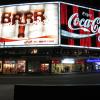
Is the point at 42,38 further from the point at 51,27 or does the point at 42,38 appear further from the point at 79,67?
the point at 79,67

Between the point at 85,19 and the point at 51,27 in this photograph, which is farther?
the point at 85,19

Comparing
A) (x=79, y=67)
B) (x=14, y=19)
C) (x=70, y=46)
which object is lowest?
(x=79, y=67)

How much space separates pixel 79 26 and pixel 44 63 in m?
12.7

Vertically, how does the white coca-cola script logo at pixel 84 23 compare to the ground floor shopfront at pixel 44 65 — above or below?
above

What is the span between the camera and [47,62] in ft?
277

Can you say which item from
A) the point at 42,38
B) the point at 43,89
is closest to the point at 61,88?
the point at 43,89

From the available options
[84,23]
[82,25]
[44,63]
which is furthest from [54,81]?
[84,23]

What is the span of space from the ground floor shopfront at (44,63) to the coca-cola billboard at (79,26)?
3646mm

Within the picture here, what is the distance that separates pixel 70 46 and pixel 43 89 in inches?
2968

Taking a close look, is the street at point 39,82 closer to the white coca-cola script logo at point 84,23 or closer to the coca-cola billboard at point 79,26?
the coca-cola billboard at point 79,26

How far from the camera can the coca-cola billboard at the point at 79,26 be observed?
82.2m

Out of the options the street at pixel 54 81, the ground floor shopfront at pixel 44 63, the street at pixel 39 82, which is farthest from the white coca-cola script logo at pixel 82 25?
the street at pixel 39 82

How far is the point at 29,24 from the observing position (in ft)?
275

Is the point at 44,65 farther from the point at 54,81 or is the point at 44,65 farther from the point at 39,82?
the point at 39,82
